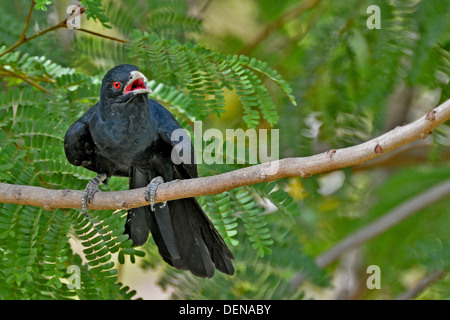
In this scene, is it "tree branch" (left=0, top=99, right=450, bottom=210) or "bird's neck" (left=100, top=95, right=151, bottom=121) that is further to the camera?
"bird's neck" (left=100, top=95, right=151, bottom=121)

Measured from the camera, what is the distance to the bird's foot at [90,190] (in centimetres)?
271

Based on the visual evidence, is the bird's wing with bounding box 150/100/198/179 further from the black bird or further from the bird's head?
the bird's head

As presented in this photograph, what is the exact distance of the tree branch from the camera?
200 centimetres

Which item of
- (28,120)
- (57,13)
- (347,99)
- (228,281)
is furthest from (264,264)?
(57,13)

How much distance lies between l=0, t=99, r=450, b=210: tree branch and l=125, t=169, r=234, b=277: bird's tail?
496 mm

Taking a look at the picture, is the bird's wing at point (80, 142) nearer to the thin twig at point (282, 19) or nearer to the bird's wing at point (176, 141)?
the bird's wing at point (176, 141)

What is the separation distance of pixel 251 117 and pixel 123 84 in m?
0.69

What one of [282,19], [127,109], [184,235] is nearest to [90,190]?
[127,109]

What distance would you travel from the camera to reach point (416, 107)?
689 centimetres

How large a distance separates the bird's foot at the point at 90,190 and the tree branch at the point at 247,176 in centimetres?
3

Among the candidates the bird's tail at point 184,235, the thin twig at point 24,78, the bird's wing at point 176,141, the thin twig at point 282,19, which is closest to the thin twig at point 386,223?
the thin twig at point 282,19

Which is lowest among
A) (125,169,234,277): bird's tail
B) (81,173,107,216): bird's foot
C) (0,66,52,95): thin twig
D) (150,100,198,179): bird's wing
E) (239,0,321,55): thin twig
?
(125,169,234,277): bird's tail

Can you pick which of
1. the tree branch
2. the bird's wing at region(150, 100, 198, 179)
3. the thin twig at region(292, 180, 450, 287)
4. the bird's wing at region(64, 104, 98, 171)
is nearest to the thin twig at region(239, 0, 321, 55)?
the thin twig at region(292, 180, 450, 287)
